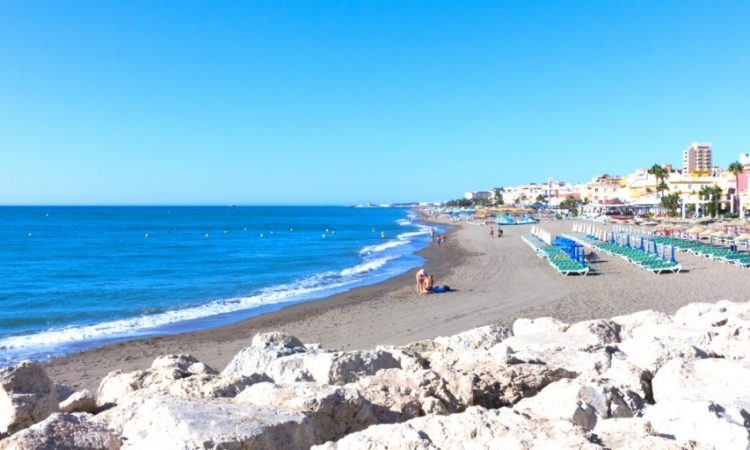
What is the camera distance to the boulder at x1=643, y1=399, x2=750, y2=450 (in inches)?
123

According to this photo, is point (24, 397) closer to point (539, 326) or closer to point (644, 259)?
point (539, 326)

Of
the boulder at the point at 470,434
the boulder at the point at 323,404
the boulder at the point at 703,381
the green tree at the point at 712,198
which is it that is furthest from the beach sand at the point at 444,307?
the green tree at the point at 712,198

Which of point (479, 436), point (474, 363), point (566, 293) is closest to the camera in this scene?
point (479, 436)

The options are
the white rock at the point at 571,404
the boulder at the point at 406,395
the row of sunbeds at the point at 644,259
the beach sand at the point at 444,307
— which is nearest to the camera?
the white rock at the point at 571,404

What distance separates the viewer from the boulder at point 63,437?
2977 millimetres

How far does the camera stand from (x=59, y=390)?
16.9 feet

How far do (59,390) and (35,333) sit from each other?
39.7ft

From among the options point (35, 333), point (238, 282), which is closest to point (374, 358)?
point (35, 333)

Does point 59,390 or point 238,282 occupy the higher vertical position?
point 59,390

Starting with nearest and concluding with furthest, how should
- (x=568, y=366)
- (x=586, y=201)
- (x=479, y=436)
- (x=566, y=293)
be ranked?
1. (x=479, y=436)
2. (x=568, y=366)
3. (x=566, y=293)
4. (x=586, y=201)

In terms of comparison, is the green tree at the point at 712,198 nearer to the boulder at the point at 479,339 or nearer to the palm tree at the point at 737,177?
the palm tree at the point at 737,177

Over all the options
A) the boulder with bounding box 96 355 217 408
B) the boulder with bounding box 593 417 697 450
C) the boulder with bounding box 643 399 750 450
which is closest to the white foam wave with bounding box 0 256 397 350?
the boulder with bounding box 96 355 217 408

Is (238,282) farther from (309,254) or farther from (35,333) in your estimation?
(309,254)

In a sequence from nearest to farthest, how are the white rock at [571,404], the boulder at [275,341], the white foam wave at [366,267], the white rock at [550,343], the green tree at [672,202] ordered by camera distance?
the white rock at [571,404] < the white rock at [550,343] < the boulder at [275,341] < the white foam wave at [366,267] < the green tree at [672,202]
